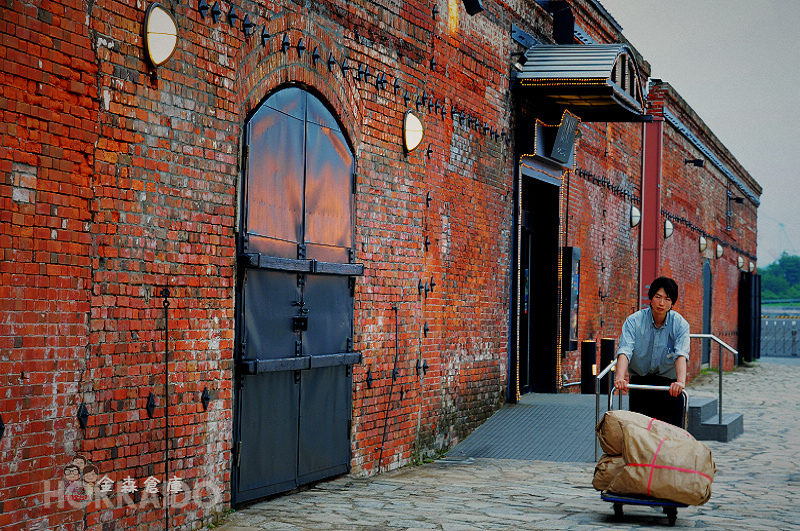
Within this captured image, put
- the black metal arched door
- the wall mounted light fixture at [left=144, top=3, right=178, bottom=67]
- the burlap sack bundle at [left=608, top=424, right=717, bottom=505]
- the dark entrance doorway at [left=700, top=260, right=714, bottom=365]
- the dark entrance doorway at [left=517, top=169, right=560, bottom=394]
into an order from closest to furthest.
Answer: the wall mounted light fixture at [left=144, top=3, right=178, bottom=67], the burlap sack bundle at [left=608, top=424, right=717, bottom=505], the black metal arched door, the dark entrance doorway at [left=517, top=169, right=560, bottom=394], the dark entrance doorway at [left=700, top=260, right=714, bottom=365]

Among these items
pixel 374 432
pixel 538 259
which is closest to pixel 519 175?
pixel 538 259

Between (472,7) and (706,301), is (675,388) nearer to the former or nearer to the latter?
(472,7)

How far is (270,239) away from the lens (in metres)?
7.58

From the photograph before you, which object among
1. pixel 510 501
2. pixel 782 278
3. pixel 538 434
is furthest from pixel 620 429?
pixel 782 278

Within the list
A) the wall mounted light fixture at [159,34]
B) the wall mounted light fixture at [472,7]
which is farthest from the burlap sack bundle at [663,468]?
the wall mounted light fixture at [472,7]

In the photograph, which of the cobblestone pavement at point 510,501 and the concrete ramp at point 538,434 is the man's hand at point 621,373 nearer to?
the cobblestone pavement at point 510,501

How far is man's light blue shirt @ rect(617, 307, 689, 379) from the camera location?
7.38 metres

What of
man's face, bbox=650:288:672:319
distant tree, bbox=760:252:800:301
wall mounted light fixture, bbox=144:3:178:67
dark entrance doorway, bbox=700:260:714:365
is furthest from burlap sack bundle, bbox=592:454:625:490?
distant tree, bbox=760:252:800:301

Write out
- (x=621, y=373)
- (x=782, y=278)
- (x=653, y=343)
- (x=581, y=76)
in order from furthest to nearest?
(x=782, y=278) → (x=581, y=76) → (x=653, y=343) → (x=621, y=373)

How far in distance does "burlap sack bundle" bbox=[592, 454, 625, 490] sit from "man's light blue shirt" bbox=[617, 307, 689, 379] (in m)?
0.84

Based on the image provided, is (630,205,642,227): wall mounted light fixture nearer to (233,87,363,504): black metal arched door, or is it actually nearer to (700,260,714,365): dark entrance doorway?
(700,260,714,365): dark entrance doorway

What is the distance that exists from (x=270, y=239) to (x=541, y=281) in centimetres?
813

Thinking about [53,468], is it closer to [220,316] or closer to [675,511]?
[220,316]

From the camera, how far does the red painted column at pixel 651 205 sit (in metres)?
20.7
